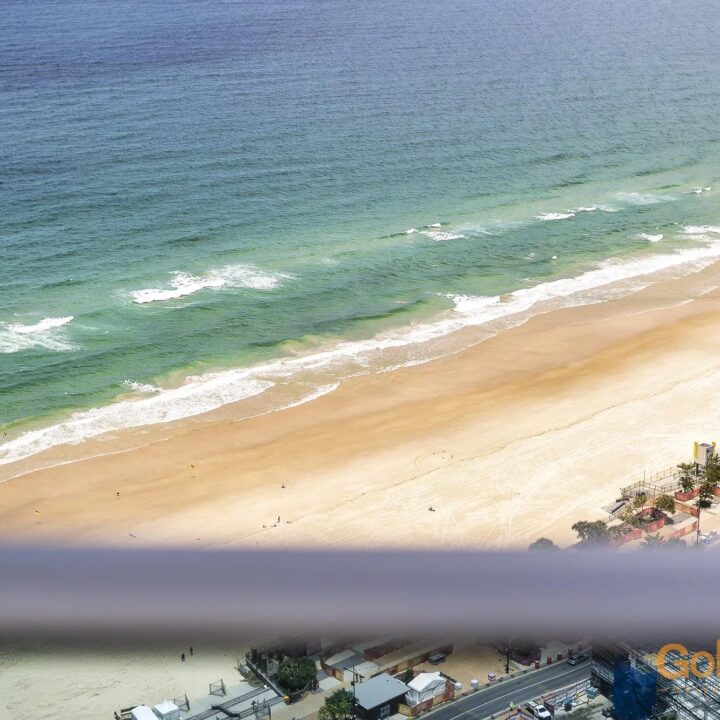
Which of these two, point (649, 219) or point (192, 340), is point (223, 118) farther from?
point (192, 340)

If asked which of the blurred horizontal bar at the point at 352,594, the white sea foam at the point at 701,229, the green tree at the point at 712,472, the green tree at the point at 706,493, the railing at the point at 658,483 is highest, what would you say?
the blurred horizontal bar at the point at 352,594

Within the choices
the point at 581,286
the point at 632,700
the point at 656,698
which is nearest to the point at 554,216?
the point at 581,286

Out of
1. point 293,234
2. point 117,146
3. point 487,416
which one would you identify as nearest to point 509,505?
point 487,416

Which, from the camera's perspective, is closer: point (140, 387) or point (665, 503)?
point (665, 503)

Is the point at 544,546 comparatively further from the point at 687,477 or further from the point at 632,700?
the point at 687,477

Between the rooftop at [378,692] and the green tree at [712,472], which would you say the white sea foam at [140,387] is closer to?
the green tree at [712,472]

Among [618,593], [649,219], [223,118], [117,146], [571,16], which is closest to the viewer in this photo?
[618,593]

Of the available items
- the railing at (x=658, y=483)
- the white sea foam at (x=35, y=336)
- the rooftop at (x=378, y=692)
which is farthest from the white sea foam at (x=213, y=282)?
the rooftop at (x=378, y=692)
